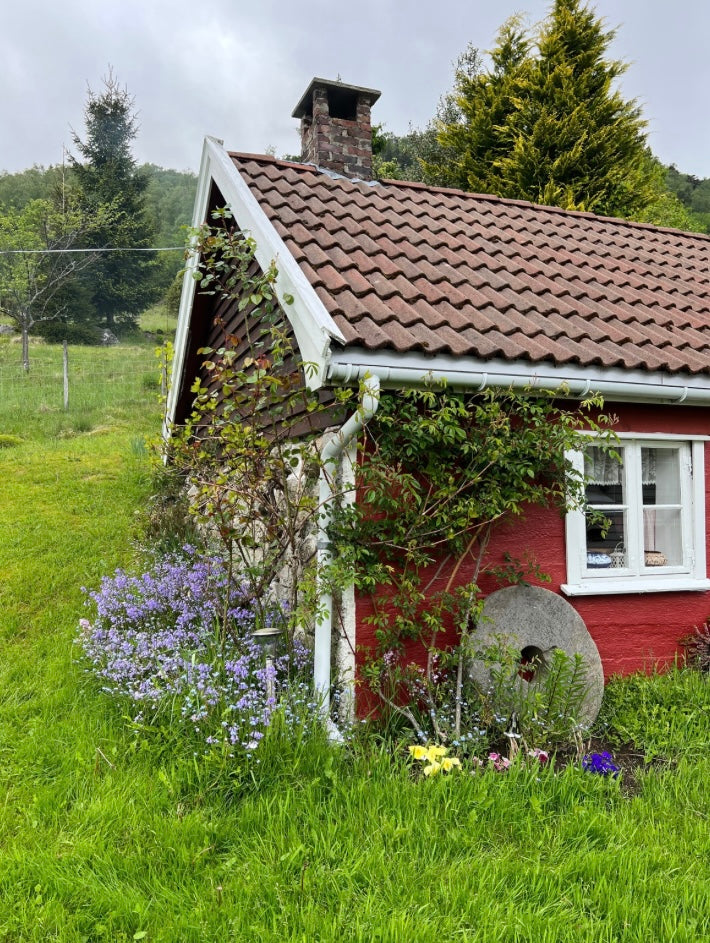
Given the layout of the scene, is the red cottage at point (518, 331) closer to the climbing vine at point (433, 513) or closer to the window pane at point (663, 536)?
the window pane at point (663, 536)

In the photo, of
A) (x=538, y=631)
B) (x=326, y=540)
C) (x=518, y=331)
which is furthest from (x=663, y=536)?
(x=326, y=540)

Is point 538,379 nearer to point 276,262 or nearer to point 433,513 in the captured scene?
point 433,513

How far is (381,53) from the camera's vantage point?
22391 mm

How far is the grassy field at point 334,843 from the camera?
2.38 m

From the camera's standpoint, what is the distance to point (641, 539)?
201 inches

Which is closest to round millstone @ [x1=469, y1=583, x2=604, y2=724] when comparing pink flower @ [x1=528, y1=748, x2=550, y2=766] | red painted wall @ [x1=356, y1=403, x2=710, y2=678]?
red painted wall @ [x1=356, y1=403, x2=710, y2=678]

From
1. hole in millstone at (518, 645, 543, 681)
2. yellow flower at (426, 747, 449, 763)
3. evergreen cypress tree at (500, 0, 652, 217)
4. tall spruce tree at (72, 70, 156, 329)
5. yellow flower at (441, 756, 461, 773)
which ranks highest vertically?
tall spruce tree at (72, 70, 156, 329)

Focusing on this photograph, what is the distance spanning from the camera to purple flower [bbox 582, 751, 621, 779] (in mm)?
3559

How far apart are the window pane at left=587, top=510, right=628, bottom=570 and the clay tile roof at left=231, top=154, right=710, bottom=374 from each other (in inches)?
49.7

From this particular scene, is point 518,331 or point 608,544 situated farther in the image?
point 608,544

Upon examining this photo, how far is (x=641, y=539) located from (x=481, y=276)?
2506mm

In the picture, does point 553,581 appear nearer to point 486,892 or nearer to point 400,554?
point 400,554

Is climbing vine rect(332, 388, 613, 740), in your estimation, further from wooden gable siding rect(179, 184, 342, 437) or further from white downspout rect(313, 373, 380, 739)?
wooden gable siding rect(179, 184, 342, 437)

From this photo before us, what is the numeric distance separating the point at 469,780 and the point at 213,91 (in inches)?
2730
